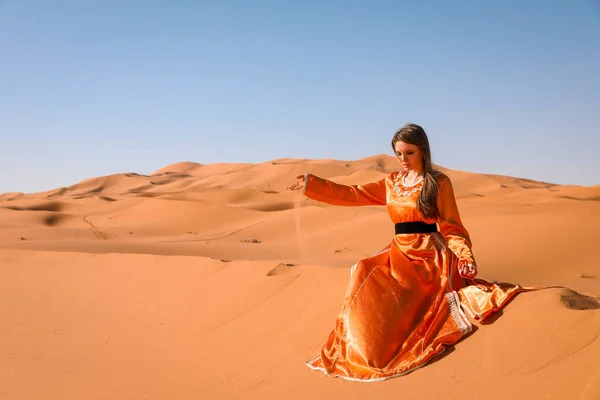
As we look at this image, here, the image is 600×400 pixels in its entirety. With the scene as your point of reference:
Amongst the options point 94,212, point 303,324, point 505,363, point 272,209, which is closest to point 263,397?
point 303,324

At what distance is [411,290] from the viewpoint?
13.5 ft

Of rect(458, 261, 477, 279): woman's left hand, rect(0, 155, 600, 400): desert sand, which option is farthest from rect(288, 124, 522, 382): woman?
rect(0, 155, 600, 400): desert sand

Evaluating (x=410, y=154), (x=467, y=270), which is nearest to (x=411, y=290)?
(x=467, y=270)

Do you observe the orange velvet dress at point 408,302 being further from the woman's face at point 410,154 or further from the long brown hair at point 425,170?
the woman's face at point 410,154

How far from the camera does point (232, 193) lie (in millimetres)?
33312

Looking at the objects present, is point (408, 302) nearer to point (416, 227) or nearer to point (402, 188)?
point (416, 227)

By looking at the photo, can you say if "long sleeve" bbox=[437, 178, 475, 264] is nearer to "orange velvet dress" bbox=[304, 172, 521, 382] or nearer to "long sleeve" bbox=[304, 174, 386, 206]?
"orange velvet dress" bbox=[304, 172, 521, 382]

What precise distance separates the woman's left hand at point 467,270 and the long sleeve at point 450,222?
0.17 meters

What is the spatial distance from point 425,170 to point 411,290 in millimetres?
980

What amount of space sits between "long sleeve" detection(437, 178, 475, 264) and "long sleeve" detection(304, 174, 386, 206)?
2.10ft

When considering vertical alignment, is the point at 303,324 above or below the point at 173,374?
above

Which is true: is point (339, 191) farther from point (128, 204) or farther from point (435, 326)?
point (128, 204)

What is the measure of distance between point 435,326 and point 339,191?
159cm

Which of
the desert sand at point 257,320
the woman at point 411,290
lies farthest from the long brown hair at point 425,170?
the desert sand at point 257,320
